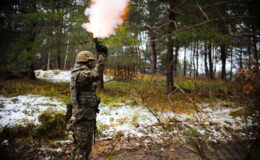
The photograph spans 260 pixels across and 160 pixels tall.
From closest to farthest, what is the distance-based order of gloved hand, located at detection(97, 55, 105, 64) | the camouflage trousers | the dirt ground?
the camouflage trousers, gloved hand, located at detection(97, 55, 105, 64), the dirt ground

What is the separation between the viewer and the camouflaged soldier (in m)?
2.93

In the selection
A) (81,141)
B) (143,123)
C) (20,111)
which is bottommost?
(143,123)

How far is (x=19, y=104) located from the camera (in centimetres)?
543

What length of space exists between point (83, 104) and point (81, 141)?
75cm

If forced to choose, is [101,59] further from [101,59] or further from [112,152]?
[112,152]

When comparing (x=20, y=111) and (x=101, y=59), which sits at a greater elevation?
(x=101, y=59)

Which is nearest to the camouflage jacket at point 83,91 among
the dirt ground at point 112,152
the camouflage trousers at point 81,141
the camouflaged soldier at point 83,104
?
the camouflaged soldier at point 83,104

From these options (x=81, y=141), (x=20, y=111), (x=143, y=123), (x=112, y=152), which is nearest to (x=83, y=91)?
(x=81, y=141)

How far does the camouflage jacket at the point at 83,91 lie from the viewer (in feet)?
9.78

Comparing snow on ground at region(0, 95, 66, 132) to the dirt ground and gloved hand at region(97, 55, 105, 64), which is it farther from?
gloved hand at region(97, 55, 105, 64)

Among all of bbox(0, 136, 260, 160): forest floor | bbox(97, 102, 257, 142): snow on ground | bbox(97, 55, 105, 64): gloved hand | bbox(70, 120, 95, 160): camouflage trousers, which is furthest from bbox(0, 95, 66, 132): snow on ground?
bbox(97, 55, 105, 64): gloved hand

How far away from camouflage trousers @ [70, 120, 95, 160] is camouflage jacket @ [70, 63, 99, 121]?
0.18m

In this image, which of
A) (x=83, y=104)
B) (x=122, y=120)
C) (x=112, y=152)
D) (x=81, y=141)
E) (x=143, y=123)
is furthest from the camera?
(x=122, y=120)

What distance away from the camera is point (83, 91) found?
10.5 ft
